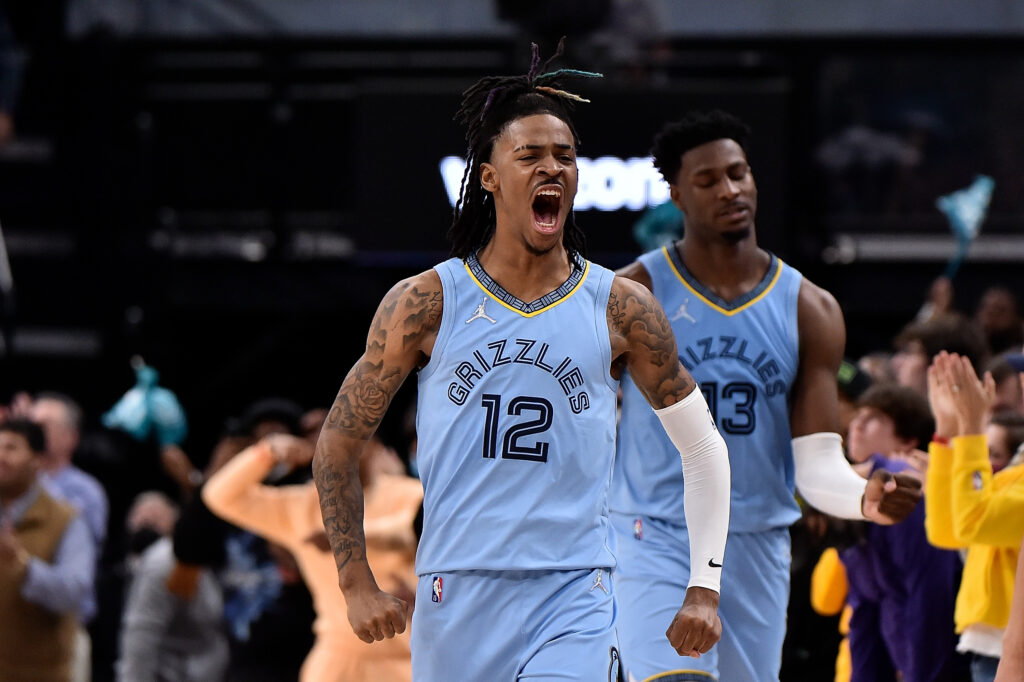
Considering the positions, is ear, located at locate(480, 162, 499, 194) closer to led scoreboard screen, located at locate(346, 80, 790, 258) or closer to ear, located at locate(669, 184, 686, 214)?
ear, located at locate(669, 184, 686, 214)

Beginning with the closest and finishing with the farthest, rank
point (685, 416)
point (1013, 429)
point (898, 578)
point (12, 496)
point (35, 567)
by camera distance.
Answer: point (685, 416)
point (1013, 429)
point (898, 578)
point (35, 567)
point (12, 496)

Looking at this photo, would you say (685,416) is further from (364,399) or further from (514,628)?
(364,399)

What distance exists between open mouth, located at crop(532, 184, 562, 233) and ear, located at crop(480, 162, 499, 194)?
14 centimetres

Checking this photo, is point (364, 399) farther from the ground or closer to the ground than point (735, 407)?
closer to the ground

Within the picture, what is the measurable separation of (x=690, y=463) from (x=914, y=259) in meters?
6.61

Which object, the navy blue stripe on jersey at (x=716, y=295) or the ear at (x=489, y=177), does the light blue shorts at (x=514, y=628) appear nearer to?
the ear at (x=489, y=177)

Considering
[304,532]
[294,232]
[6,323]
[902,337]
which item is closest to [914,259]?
[902,337]

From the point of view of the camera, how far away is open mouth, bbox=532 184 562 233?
3.85m

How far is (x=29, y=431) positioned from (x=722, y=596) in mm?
4063

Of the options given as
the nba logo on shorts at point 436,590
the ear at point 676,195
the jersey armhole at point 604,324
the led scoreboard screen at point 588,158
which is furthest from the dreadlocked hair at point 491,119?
the led scoreboard screen at point 588,158

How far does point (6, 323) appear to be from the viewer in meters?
10.8

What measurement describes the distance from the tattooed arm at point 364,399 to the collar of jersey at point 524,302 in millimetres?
129

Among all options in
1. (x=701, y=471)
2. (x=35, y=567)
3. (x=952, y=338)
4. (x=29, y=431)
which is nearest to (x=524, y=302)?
(x=701, y=471)

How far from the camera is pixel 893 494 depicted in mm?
4133
